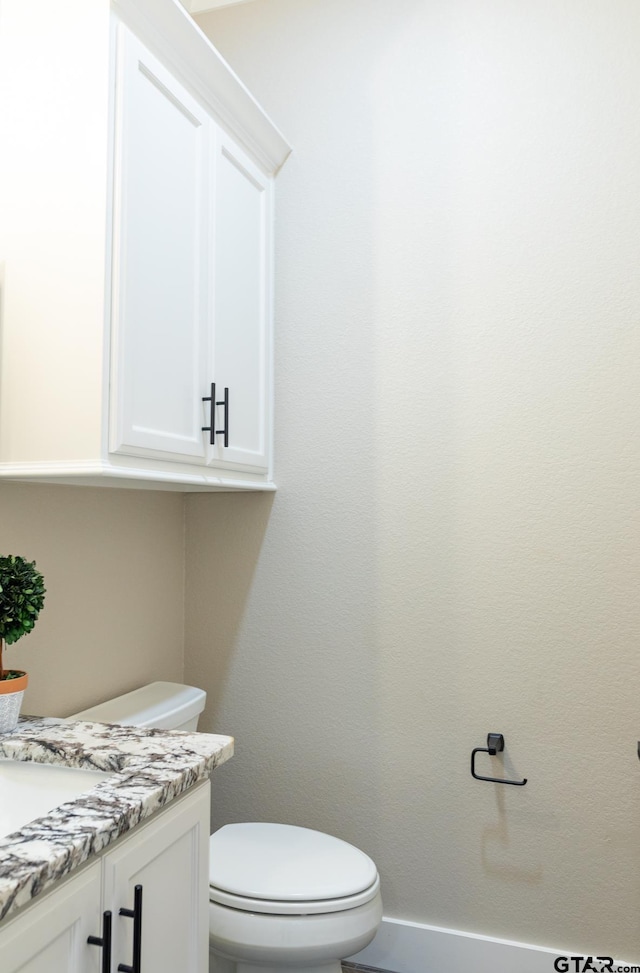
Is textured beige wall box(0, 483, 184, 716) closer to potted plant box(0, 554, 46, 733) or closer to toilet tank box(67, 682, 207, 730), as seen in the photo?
toilet tank box(67, 682, 207, 730)

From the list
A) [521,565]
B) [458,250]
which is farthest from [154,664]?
[458,250]

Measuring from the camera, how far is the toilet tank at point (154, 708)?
166 cm

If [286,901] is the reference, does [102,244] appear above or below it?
above

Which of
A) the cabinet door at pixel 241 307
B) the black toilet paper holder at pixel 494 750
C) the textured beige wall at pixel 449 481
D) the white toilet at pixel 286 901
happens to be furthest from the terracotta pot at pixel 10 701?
the black toilet paper holder at pixel 494 750

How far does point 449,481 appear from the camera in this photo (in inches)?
74.6

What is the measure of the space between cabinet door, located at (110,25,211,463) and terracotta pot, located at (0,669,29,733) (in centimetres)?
45

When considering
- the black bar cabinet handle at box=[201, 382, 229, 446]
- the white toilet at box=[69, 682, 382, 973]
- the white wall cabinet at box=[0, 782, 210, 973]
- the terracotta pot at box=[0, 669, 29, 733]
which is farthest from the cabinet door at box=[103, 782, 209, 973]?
the black bar cabinet handle at box=[201, 382, 229, 446]

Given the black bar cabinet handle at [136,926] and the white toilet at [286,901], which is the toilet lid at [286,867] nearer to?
the white toilet at [286,901]

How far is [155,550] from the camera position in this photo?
2.02m

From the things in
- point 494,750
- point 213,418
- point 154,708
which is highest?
point 213,418

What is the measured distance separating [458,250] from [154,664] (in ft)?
4.52

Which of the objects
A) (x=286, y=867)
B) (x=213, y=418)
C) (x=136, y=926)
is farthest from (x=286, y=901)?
(x=213, y=418)

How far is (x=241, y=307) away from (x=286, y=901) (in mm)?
1351

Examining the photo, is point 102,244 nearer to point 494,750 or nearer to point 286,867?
point 286,867
